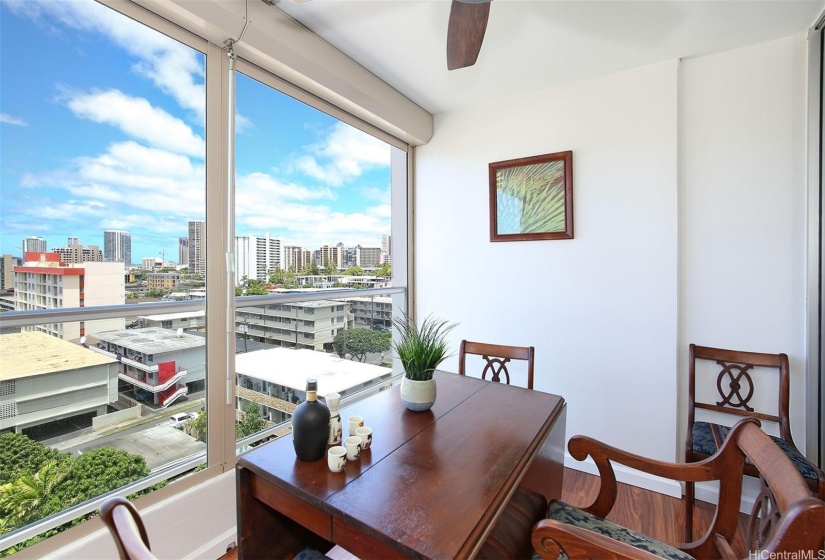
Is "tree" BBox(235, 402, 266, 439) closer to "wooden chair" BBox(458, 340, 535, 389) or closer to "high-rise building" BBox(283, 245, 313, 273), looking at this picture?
"high-rise building" BBox(283, 245, 313, 273)

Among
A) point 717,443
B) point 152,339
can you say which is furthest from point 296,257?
point 717,443

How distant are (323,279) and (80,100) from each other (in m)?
1.54

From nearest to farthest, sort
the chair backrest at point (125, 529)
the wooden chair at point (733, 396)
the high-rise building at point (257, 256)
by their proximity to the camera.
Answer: the chair backrest at point (125, 529), the wooden chair at point (733, 396), the high-rise building at point (257, 256)

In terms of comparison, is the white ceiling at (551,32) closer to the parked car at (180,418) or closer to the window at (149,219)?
the window at (149,219)

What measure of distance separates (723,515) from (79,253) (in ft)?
8.26

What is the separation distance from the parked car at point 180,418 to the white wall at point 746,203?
9.29ft

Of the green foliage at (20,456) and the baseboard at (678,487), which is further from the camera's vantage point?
the baseboard at (678,487)

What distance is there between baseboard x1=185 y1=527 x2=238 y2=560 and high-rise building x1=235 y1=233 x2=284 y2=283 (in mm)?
1259

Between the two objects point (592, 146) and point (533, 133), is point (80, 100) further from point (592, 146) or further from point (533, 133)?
point (592, 146)

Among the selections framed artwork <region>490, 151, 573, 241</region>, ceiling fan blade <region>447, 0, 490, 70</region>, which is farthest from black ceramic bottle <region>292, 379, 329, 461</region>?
framed artwork <region>490, 151, 573, 241</region>

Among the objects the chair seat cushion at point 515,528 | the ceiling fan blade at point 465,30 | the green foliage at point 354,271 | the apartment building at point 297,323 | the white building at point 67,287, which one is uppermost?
the ceiling fan blade at point 465,30

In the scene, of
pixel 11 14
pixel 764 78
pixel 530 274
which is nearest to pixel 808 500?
pixel 530 274

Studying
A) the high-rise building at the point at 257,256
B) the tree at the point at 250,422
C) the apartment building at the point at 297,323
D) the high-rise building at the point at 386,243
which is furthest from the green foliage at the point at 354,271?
the tree at the point at 250,422

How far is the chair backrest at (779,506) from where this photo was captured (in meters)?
0.68
